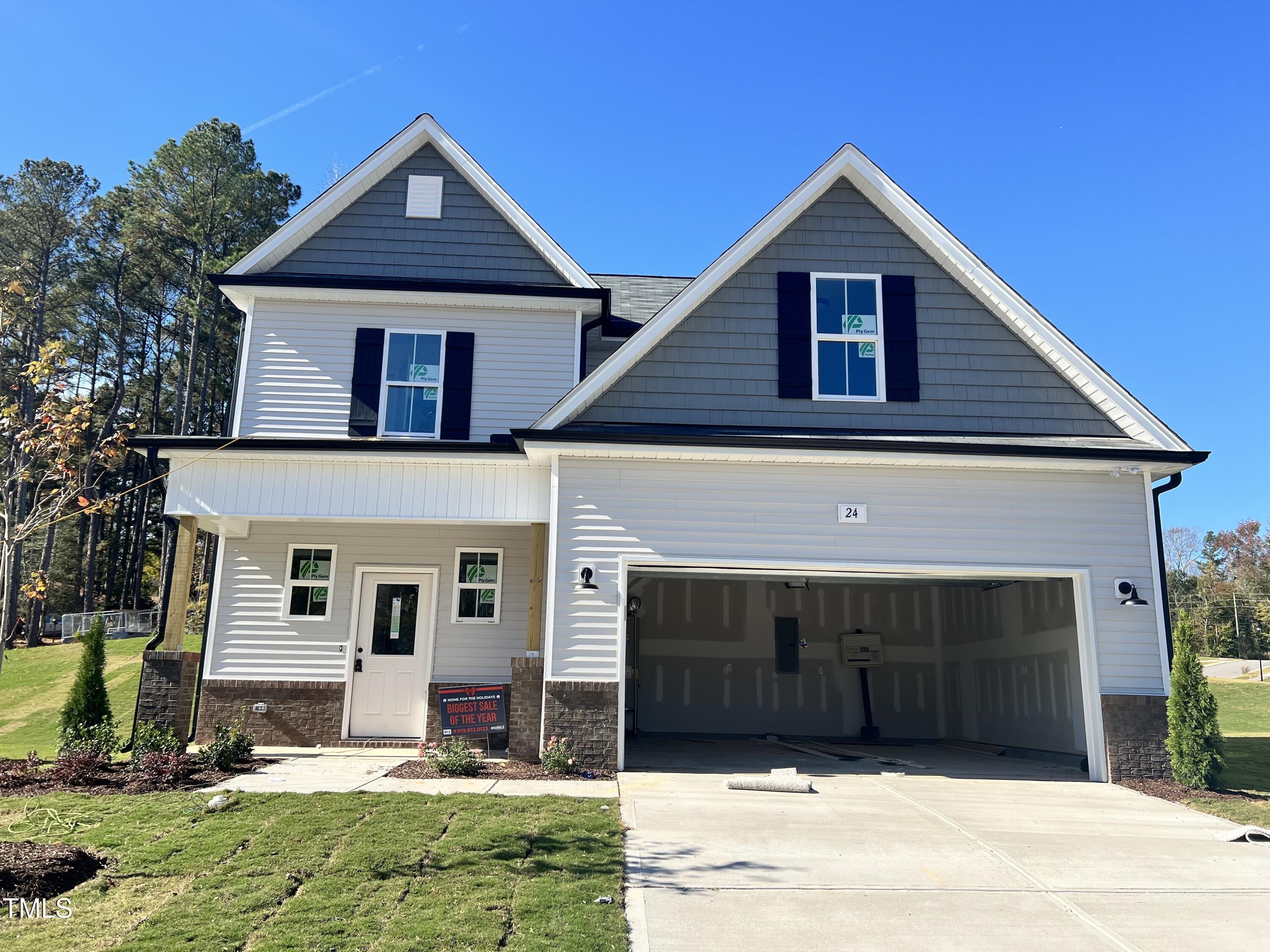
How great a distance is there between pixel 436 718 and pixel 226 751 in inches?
120

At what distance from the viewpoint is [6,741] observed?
48.0ft

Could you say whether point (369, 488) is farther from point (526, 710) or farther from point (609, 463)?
point (526, 710)

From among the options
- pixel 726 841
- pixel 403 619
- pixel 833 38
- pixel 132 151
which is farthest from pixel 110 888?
pixel 132 151

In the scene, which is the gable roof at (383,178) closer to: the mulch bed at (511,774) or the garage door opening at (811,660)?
the garage door opening at (811,660)

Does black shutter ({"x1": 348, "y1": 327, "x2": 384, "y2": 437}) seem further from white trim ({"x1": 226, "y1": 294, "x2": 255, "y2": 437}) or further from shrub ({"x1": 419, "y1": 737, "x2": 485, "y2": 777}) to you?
shrub ({"x1": 419, "y1": 737, "x2": 485, "y2": 777})

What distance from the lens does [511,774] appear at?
31.7 feet

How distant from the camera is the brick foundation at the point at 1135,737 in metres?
10.2

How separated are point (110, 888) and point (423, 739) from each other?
673cm

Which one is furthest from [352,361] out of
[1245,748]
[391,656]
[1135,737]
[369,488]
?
[1245,748]

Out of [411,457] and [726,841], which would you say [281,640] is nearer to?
[411,457]

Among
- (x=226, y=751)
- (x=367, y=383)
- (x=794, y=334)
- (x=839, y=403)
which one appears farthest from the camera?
(x=367, y=383)

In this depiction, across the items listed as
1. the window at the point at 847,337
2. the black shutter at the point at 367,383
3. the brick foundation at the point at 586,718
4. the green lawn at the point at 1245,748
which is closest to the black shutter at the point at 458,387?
the black shutter at the point at 367,383

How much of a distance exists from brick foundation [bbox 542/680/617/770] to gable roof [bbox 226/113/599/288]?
6.02 meters

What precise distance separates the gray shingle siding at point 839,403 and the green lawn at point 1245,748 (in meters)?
4.25
